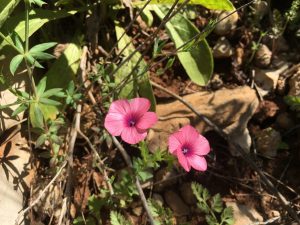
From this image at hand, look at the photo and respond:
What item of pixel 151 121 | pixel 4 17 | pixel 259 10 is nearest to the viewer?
pixel 151 121

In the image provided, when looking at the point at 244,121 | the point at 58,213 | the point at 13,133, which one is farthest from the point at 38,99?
the point at 244,121

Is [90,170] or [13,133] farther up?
[13,133]

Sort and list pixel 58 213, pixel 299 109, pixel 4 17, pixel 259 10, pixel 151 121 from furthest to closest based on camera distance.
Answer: pixel 259 10 → pixel 299 109 → pixel 58 213 → pixel 4 17 → pixel 151 121

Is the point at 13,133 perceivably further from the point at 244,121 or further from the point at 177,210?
the point at 244,121

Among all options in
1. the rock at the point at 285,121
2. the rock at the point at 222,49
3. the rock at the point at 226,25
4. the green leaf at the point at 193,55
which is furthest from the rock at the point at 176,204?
the rock at the point at 226,25

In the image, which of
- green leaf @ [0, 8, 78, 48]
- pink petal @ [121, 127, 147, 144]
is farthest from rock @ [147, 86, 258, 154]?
green leaf @ [0, 8, 78, 48]

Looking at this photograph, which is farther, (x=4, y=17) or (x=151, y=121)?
(x=4, y=17)

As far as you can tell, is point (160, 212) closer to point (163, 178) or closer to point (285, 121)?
point (163, 178)
